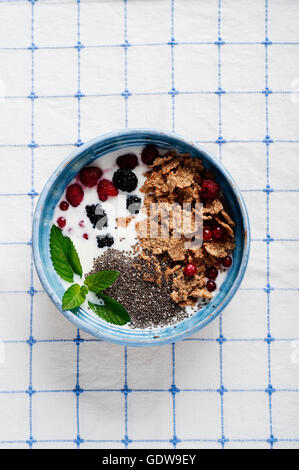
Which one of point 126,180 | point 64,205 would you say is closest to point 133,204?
point 126,180

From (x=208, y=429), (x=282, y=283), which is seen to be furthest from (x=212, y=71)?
(x=208, y=429)

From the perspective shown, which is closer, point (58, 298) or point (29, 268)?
point (58, 298)

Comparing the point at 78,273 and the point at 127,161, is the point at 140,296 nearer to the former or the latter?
the point at 78,273

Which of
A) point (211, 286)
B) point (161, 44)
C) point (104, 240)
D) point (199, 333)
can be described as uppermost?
point (161, 44)

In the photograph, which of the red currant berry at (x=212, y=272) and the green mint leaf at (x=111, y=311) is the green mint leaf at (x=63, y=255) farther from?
the red currant berry at (x=212, y=272)

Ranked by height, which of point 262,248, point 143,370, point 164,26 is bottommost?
point 143,370

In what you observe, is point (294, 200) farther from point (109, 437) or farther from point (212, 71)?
point (109, 437)
